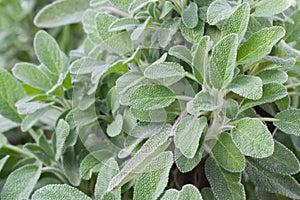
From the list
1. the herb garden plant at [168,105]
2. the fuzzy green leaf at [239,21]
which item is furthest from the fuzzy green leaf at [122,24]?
the fuzzy green leaf at [239,21]

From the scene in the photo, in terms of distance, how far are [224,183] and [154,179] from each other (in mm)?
88

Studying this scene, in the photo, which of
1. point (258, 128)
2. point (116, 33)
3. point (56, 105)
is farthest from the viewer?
point (56, 105)

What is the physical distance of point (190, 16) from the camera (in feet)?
1.52

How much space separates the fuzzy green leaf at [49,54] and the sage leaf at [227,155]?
23 centimetres

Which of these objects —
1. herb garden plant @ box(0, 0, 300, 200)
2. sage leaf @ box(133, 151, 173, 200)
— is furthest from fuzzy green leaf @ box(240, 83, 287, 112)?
sage leaf @ box(133, 151, 173, 200)

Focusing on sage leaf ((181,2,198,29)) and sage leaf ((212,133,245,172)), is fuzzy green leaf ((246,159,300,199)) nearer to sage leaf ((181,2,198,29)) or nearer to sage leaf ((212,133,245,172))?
sage leaf ((212,133,245,172))

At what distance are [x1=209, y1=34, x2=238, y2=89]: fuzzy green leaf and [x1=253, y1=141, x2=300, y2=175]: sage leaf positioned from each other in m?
0.09

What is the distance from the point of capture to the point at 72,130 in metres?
0.53

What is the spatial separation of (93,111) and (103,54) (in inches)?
3.1

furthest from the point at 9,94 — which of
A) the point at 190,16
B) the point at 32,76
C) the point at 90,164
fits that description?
the point at 190,16

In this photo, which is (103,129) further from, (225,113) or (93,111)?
(225,113)

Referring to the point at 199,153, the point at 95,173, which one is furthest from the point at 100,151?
the point at 199,153

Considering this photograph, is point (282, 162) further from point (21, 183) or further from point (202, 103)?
point (21, 183)

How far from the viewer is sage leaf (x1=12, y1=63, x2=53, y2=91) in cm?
57
